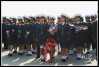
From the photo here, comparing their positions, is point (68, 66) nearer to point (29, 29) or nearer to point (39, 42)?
point (39, 42)

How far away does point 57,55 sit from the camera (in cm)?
1096

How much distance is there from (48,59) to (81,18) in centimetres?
211

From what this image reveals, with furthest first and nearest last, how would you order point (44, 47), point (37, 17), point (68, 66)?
point (37, 17), point (44, 47), point (68, 66)

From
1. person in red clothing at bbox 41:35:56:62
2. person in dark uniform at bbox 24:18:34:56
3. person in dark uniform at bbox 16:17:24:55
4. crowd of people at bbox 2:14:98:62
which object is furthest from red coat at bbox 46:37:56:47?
person in dark uniform at bbox 16:17:24:55

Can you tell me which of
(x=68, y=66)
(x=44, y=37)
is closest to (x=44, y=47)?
(x=44, y=37)

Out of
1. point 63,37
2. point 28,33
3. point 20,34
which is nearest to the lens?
point 63,37

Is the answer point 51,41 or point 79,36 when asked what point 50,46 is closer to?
point 51,41

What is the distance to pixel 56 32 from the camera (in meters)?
9.80

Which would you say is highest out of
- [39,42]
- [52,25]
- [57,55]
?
[52,25]

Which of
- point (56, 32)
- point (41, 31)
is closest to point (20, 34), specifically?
point (41, 31)

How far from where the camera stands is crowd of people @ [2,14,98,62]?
967cm

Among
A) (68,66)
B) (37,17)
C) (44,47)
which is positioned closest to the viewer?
(68,66)

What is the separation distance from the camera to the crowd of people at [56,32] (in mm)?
9672

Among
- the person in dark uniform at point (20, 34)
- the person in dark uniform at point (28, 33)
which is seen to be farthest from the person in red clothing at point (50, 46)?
the person in dark uniform at point (20, 34)
